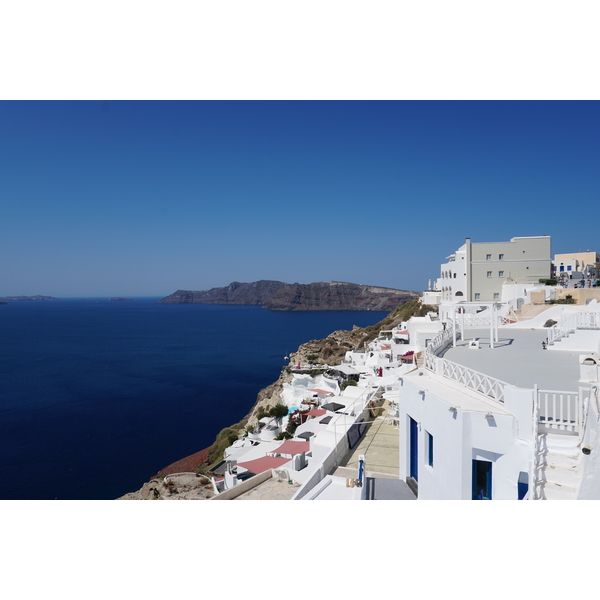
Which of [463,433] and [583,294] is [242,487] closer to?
[463,433]

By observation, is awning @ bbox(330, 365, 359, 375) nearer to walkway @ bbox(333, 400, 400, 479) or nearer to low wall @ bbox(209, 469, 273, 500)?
walkway @ bbox(333, 400, 400, 479)

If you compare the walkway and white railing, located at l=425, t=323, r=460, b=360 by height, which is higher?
white railing, located at l=425, t=323, r=460, b=360

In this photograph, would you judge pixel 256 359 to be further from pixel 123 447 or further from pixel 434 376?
pixel 434 376

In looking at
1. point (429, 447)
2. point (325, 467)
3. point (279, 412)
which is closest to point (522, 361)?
point (429, 447)

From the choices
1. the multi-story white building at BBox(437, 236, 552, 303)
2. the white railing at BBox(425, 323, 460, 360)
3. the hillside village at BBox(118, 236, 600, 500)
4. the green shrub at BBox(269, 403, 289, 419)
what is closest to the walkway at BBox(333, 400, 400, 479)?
the hillside village at BBox(118, 236, 600, 500)

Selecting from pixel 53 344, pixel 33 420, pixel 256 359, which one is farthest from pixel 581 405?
pixel 53 344
